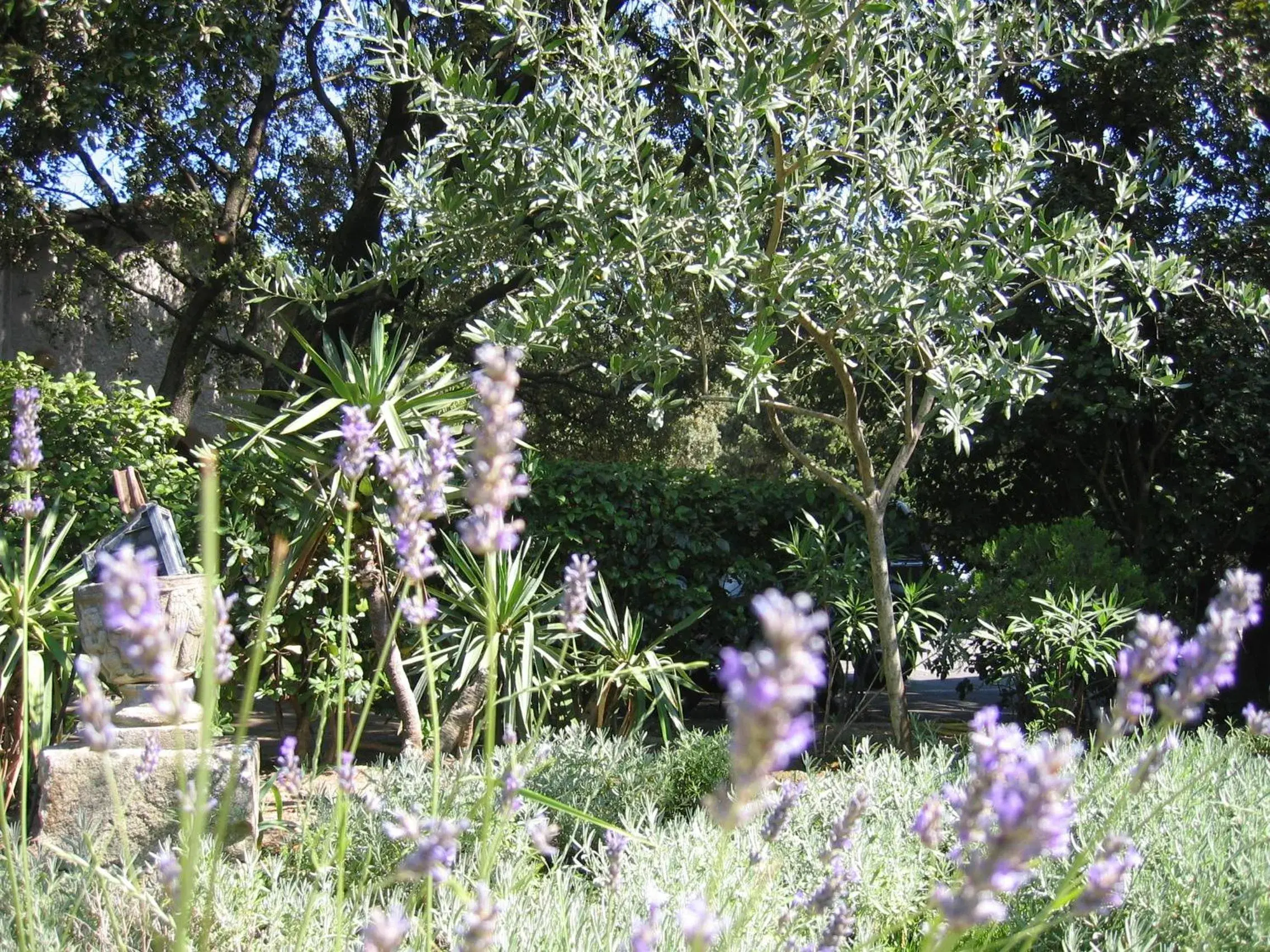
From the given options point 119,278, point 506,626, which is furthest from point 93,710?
point 119,278

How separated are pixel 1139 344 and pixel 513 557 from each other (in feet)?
12.3

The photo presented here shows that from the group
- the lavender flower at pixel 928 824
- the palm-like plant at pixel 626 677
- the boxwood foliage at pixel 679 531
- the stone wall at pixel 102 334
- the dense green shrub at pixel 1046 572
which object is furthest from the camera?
the stone wall at pixel 102 334

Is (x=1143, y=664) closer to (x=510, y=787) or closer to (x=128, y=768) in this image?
(x=510, y=787)

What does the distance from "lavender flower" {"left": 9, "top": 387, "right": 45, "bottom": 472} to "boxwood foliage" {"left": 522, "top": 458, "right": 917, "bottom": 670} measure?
5.02 m

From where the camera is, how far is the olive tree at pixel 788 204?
462 centimetres

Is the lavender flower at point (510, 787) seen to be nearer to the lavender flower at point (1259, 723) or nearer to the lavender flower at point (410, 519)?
the lavender flower at point (410, 519)

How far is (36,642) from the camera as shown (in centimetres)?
532

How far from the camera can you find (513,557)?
6.78m

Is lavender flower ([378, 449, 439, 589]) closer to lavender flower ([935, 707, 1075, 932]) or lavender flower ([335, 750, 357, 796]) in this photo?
lavender flower ([335, 750, 357, 796])

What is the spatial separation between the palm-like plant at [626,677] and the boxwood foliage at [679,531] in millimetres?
854

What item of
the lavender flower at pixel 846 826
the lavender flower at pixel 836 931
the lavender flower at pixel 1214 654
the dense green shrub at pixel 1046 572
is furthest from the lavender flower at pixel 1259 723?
the dense green shrub at pixel 1046 572

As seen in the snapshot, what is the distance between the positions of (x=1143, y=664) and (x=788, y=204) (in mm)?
4773

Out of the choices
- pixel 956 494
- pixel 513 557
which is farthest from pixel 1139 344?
pixel 956 494

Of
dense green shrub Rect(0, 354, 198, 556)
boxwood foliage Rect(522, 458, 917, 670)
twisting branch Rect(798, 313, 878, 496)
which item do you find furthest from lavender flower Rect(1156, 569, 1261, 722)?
boxwood foliage Rect(522, 458, 917, 670)
